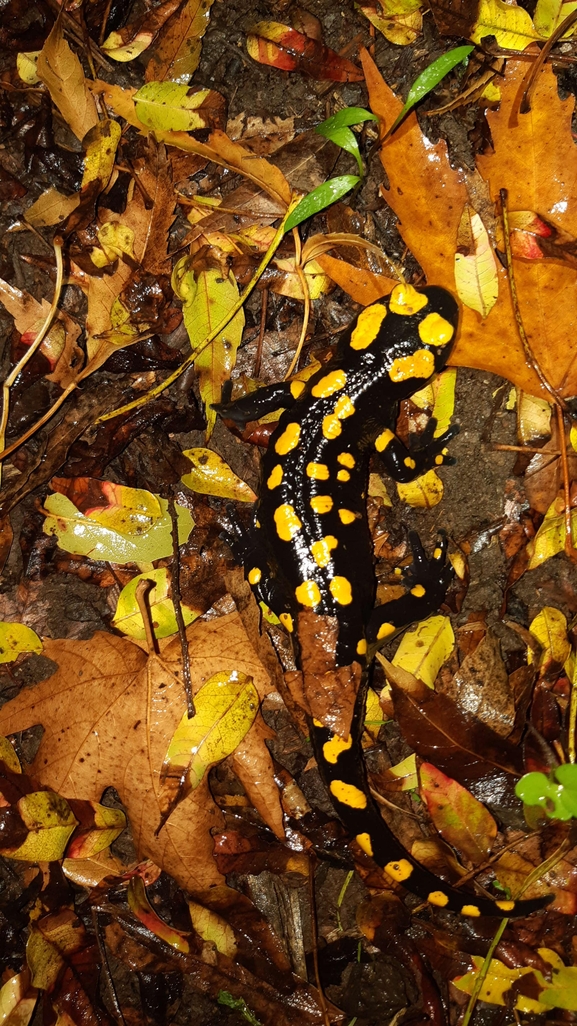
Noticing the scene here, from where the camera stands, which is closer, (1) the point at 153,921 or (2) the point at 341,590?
(2) the point at 341,590

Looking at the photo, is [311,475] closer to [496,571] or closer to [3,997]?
[496,571]

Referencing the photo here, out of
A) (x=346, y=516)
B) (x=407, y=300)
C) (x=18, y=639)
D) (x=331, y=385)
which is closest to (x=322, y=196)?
(x=407, y=300)

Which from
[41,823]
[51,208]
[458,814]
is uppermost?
[51,208]

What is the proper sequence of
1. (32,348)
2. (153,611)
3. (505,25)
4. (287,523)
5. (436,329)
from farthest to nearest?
(32,348) < (153,611) < (287,523) < (436,329) < (505,25)

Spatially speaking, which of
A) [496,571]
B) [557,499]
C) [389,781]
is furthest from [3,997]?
[557,499]

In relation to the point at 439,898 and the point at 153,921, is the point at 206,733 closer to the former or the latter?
the point at 153,921

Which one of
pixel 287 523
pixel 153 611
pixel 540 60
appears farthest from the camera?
pixel 153 611
